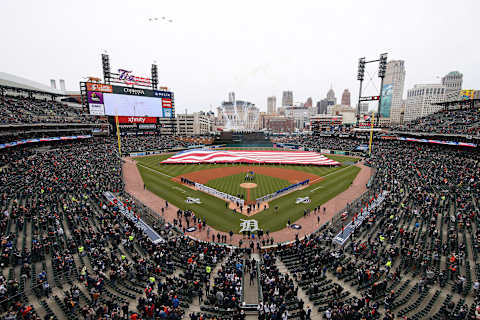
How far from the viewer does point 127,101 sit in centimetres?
7544

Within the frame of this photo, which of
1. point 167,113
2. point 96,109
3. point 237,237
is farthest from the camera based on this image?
point 167,113

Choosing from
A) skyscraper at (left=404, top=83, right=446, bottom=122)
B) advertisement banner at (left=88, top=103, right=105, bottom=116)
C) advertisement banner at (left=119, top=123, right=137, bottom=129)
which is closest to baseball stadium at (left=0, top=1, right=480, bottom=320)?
advertisement banner at (left=88, top=103, right=105, bottom=116)

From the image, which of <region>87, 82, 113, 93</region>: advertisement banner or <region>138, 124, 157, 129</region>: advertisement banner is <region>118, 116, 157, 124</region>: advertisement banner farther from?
<region>87, 82, 113, 93</region>: advertisement banner

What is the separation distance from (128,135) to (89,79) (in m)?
21.2

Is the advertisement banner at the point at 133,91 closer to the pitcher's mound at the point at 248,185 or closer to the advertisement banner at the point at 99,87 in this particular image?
the advertisement banner at the point at 99,87

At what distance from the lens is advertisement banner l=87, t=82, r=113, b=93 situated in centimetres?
Answer: 6712

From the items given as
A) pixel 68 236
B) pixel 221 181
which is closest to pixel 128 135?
pixel 221 181

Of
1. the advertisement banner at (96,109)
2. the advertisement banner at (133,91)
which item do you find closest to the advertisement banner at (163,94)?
the advertisement banner at (133,91)

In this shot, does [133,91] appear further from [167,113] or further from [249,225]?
[249,225]

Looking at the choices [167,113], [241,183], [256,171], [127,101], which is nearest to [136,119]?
[127,101]

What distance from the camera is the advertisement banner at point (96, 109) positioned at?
223ft

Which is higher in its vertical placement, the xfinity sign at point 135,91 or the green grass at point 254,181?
the xfinity sign at point 135,91

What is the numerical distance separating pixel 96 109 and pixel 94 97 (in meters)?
3.69

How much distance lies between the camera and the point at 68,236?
18.6 m
